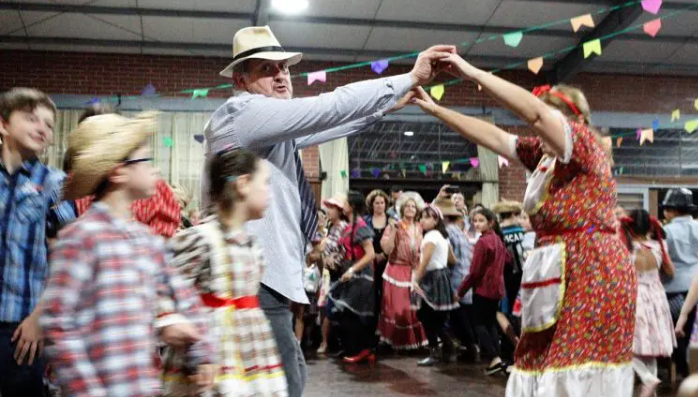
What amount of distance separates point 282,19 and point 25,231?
→ 24.5ft

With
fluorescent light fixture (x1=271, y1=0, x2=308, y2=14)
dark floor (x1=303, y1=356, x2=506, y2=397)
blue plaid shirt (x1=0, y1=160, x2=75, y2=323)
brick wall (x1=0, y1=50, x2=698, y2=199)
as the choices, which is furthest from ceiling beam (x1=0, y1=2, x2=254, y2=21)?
blue plaid shirt (x1=0, y1=160, x2=75, y2=323)

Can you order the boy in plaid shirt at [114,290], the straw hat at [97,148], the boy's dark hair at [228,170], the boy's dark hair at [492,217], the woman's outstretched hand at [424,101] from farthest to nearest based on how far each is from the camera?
the boy's dark hair at [492,217] → the woman's outstretched hand at [424,101] → the boy's dark hair at [228,170] → the straw hat at [97,148] → the boy in plaid shirt at [114,290]

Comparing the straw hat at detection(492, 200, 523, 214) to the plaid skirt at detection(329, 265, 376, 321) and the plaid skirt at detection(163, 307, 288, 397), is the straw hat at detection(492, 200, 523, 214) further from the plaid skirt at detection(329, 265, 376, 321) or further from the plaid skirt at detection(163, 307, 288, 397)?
the plaid skirt at detection(163, 307, 288, 397)

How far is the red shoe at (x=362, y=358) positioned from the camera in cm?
595

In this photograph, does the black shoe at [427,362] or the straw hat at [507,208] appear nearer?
the black shoe at [427,362]

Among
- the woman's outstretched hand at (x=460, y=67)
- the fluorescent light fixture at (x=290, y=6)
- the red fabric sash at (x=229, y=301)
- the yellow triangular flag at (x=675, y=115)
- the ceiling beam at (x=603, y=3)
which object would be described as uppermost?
the ceiling beam at (x=603, y=3)

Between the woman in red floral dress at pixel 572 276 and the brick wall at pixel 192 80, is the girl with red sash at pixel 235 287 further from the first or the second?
the brick wall at pixel 192 80

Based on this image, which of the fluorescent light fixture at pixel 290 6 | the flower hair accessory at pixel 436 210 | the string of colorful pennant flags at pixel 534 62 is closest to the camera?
the flower hair accessory at pixel 436 210

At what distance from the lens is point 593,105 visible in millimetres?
11109

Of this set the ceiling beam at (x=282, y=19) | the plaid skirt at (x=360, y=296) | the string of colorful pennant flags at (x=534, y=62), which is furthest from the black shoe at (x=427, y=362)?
the ceiling beam at (x=282, y=19)

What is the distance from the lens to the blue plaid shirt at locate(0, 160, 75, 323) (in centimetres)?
193

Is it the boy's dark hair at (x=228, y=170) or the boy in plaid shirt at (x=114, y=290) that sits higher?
the boy's dark hair at (x=228, y=170)

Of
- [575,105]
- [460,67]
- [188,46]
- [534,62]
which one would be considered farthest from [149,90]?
[575,105]

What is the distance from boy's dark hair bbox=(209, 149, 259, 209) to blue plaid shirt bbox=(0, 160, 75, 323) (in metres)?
0.55
